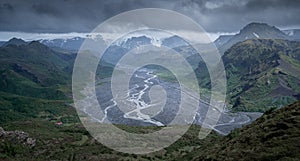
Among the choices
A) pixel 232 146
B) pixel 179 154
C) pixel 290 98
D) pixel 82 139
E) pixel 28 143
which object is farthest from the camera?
pixel 290 98

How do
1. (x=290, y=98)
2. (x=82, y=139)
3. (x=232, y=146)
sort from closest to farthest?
(x=232, y=146) < (x=82, y=139) < (x=290, y=98)

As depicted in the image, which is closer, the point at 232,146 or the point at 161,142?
the point at 232,146

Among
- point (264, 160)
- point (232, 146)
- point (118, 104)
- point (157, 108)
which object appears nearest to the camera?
point (264, 160)

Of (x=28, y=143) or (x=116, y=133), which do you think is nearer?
(x=28, y=143)

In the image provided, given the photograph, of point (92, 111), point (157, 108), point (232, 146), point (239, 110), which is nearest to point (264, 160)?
point (232, 146)

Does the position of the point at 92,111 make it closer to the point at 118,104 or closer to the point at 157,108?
the point at 118,104

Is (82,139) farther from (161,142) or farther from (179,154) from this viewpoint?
(179,154)

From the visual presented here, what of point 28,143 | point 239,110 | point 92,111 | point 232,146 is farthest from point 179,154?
point 239,110

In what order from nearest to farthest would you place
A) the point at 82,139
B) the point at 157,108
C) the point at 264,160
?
the point at 264,160 < the point at 82,139 < the point at 157,108

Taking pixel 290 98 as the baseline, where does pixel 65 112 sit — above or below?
below

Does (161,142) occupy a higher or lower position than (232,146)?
lower
